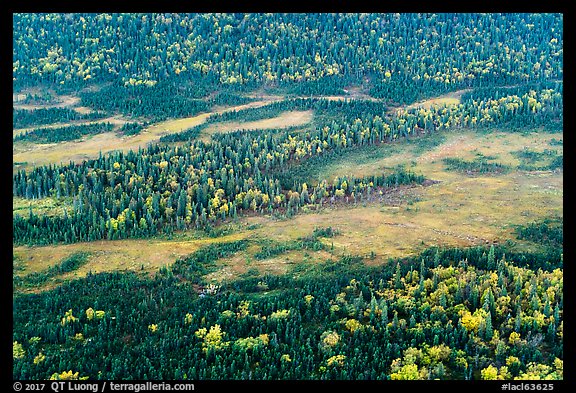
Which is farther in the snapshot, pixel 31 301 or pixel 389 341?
pixel 31 301

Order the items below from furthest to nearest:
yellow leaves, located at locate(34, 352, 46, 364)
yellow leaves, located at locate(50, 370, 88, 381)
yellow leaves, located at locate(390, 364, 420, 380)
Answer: yellow leaves, located at locate(34, 352, 46, 364) → yellow leaves, located at locate(50, 370, 88, 381) → yellow leaves, located at locate(390, 364, 420, 380)

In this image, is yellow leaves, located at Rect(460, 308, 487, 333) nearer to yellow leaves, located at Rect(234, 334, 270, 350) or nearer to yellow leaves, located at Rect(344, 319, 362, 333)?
yellow leaves, located at Rect(344, 319, 362, 333)

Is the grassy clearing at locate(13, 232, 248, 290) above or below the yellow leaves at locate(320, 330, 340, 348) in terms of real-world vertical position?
above

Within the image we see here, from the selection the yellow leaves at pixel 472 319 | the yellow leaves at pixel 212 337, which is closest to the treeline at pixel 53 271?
the yellow leaves at pixel 212 337

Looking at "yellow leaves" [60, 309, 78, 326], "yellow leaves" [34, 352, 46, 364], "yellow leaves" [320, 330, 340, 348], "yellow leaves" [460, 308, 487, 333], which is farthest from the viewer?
"yellow leaves" [60, 309, 78, 326]

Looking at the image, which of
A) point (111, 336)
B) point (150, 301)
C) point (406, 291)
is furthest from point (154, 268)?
point (406, 291)

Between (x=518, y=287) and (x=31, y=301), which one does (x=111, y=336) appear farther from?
(x=518, y=287)

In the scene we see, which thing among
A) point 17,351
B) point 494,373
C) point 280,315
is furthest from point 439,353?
point 17,351

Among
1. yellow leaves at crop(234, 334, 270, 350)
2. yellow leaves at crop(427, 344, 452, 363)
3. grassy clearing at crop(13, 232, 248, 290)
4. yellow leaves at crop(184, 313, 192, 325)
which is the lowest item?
yellow leaves at crop(427, 344, 452, 363)

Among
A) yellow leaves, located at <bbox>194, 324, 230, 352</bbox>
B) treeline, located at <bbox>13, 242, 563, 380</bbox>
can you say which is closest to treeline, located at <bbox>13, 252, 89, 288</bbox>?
treeline, located at <bbox>13, 242, 563, 380</bbox>
